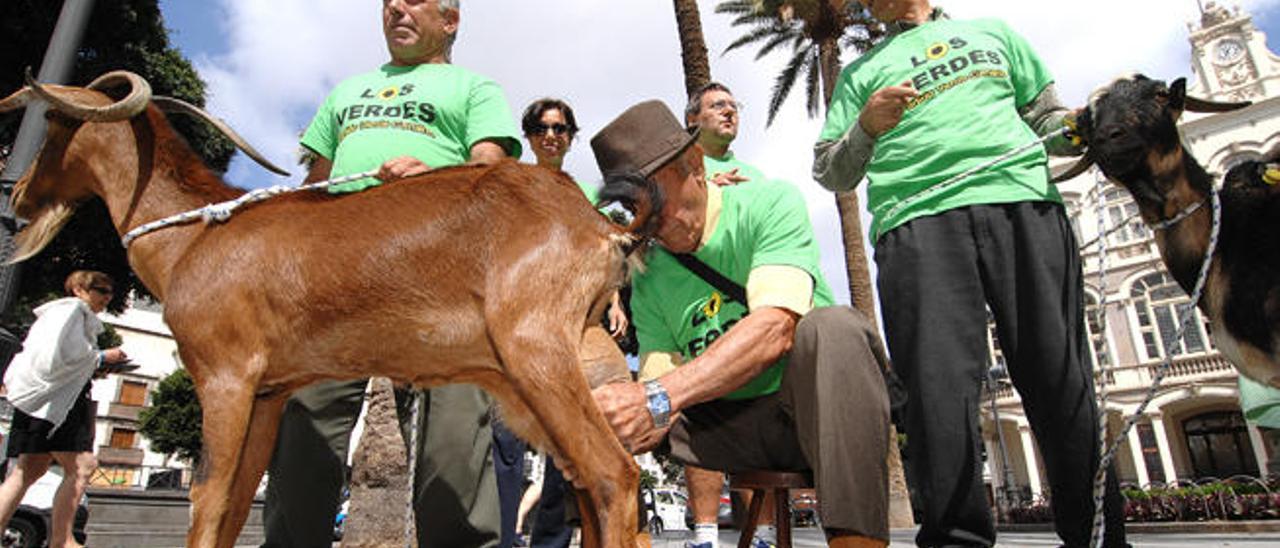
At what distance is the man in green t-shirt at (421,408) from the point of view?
2.71 meters

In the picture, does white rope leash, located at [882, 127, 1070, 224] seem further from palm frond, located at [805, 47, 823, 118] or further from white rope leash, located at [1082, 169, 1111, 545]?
palm frond, located at [805, 47, 823, 118]

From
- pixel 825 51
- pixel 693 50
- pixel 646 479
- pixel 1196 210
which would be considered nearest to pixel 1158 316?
pixel 825 51

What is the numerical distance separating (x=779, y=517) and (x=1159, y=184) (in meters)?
2.11

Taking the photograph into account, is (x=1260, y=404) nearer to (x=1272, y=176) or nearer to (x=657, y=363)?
(x=1272, y=176)

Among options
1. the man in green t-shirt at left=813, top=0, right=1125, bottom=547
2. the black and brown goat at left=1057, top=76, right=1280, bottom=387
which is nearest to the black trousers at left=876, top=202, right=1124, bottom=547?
the man in green t-shirt at left=813, top=0, right=1125, bottom=547

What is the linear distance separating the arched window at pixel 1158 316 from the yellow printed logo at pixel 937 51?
37.5 meters

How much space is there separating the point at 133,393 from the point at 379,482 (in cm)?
5484

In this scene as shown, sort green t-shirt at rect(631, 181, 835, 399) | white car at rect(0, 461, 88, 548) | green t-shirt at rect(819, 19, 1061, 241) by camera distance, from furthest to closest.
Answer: white car at rect(0, 461, 88, 548) < green t-shirt at rect(819, 19, 1061, 241) < green t-shirt at rect(631, 181, 835, 399)

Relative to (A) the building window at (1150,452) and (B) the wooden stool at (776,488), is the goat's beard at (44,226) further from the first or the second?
(A) the building window at (1150,452)

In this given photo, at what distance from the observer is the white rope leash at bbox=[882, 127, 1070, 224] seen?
2.65m

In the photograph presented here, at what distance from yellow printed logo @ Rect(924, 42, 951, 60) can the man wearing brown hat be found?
947 mm

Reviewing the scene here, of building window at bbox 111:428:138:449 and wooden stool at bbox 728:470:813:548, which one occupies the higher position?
building window at bbox 111:428:138:449

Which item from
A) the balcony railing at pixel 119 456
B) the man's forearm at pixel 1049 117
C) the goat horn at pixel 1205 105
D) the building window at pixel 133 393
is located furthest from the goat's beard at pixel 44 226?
the building window at pixel 133 393

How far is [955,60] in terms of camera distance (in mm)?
3070
